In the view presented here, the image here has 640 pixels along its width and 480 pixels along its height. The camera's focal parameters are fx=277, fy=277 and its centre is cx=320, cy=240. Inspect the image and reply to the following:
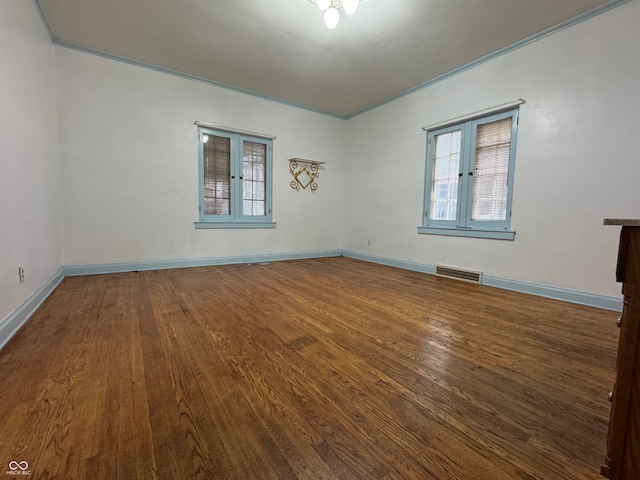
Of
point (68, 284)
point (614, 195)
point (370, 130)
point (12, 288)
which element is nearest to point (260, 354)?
point (12, 288)

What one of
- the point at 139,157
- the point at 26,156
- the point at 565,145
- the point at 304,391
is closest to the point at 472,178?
the point at 565,145

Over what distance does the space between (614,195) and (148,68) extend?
19.1 feet

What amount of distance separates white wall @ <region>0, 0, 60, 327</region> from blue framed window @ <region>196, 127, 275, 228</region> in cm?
177

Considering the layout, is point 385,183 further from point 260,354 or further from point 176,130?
point 260,354

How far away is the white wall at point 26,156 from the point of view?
192 centimetres

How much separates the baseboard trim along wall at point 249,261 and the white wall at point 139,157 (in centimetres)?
10

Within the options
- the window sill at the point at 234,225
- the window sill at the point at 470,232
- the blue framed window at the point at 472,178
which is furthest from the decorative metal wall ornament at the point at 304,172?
the window sill at the point at 470,232

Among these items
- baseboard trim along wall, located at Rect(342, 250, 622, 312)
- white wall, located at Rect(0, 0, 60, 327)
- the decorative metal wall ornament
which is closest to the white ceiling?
white wall, located at Rect(0, 0, 60, 327)

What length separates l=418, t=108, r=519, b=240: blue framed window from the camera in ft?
11.4

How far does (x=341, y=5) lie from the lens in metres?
2.73

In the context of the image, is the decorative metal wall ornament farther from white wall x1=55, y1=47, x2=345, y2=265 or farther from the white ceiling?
the white ceiling

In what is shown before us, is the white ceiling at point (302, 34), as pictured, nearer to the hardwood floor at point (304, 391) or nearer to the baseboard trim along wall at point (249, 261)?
the baseboard trim along wall at point (249, 261)

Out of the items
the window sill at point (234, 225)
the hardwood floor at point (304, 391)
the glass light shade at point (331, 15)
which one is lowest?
the hardwood floor at point (304, 391)

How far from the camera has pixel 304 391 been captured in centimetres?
136
